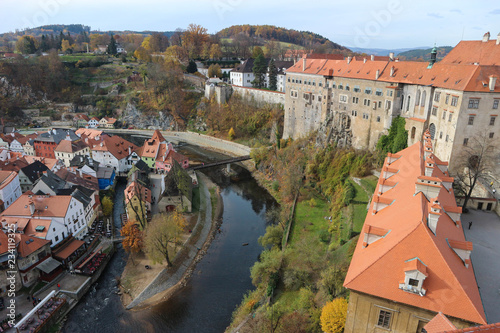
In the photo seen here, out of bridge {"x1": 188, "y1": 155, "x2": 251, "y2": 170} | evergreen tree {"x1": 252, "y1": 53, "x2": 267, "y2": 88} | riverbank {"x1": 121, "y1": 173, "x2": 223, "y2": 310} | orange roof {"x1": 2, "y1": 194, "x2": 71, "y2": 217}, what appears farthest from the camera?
evergreen tree {"x1": 252, "y1": 53, "x2": 267, "y2": 88}

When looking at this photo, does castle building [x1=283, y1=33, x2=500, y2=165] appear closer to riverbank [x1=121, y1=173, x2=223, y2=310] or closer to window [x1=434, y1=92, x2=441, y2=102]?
window [x1=434, y1=92, x2=441, y2=102]

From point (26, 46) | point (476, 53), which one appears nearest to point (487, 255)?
point (476, 53)

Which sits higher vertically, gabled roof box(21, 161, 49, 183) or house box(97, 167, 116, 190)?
gabled roof box(21, 161, 49, 183)

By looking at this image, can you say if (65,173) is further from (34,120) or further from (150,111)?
(34,120)

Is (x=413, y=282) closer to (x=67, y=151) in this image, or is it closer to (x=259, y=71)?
(x=67, y=151)

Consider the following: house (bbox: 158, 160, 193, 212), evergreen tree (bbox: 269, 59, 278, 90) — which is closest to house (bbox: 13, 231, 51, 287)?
house (bbox: 158, 160, 193, 212)

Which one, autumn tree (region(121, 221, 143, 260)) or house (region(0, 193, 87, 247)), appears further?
autumn tree (region(121, 221, 143, 260))

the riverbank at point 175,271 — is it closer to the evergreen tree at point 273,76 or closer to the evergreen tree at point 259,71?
the evergreen tree at point 273,76
